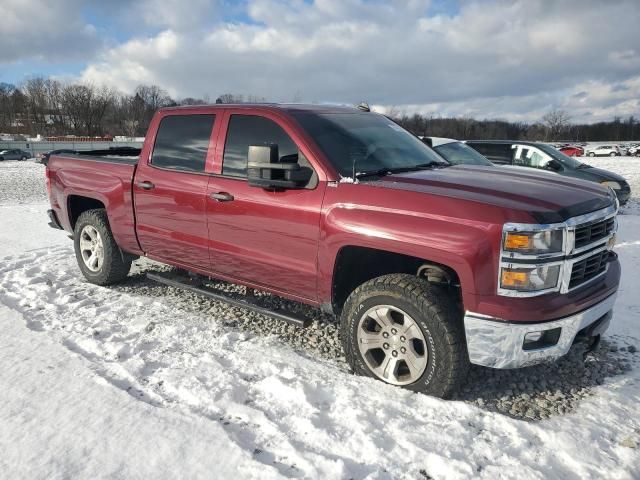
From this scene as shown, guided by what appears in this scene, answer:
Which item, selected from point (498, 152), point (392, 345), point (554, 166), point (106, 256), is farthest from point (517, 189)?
point (498, 152)

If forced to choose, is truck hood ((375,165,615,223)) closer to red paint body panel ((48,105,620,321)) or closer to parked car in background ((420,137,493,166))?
red paint body panel ((48,105,620,321))

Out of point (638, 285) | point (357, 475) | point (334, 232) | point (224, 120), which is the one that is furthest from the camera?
point (638, 285)

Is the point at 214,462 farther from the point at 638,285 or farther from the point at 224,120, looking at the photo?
the point at 638,285

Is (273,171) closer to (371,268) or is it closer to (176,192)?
(371,268)

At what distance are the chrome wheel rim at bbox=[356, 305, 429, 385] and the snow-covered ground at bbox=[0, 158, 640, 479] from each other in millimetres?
125

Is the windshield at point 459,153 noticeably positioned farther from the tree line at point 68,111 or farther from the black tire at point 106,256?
the tree line at point 68,111

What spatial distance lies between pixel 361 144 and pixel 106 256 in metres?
3.05

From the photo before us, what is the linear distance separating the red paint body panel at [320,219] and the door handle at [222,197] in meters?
0.04

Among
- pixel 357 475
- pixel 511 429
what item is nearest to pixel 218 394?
pixel 357 475

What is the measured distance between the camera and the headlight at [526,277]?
2852 millimetres

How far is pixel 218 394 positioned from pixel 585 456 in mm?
2149

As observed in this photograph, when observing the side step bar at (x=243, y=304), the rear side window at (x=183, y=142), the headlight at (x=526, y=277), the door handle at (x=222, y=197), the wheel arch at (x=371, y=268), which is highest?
the rear side window at (x=183, y=142)

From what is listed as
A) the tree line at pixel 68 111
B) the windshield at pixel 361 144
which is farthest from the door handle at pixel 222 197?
the tree line at pixel 68 111

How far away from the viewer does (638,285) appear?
18.2 ft
